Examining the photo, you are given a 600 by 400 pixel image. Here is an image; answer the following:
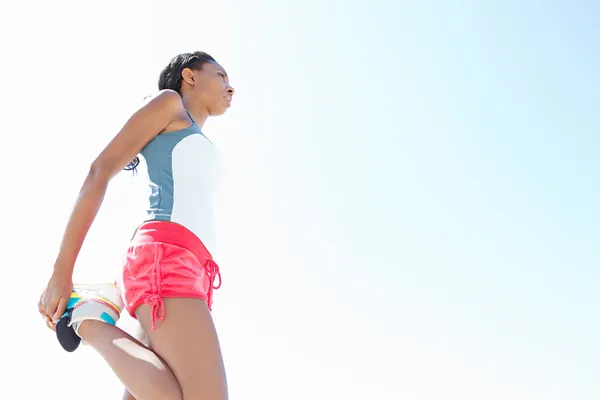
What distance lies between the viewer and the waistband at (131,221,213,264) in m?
2.19

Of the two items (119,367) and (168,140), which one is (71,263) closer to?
(119,367)

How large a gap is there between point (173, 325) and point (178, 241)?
12.1 inches

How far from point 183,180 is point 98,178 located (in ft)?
1.01

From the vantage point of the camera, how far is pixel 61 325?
2109mm

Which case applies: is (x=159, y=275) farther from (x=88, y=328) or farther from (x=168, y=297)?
(x=88, y=328)

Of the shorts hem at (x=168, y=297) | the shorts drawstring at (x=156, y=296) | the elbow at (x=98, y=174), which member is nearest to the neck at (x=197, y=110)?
the elbow at (x=98, y=174)

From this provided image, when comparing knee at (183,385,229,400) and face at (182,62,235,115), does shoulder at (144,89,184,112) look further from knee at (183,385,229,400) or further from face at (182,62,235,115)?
knee at (183,385,229,400)

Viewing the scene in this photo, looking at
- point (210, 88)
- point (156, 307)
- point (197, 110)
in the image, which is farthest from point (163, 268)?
point (210, 88)

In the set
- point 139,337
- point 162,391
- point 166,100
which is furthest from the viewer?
point 166,100

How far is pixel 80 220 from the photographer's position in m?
2.13

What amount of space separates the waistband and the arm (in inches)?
7.4

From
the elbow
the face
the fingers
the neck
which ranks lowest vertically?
the fingers

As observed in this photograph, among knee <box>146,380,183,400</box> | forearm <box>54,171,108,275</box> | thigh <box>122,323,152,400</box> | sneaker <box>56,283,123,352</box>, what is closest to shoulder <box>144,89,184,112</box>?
forearm <box>54,171,108,275</box>

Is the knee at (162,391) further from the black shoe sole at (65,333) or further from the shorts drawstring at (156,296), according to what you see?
the black shoe sole at (65,333)
